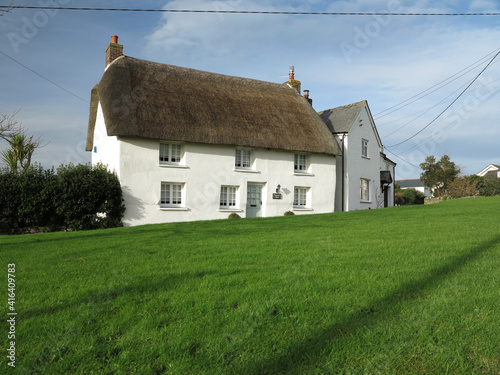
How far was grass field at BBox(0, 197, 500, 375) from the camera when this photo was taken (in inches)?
132

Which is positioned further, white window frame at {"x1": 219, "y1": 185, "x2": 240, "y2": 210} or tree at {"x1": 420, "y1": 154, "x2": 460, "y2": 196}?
tree at {"x1": 420, "y1": 154, "x2": 460, "y2": 196}

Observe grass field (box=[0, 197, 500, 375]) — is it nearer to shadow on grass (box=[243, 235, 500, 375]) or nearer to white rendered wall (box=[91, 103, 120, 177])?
shadow on grass (box=[243, 235, 500, 375])

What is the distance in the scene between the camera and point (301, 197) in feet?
75.7

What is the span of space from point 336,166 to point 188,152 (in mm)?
11168

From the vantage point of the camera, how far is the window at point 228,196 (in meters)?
20.5

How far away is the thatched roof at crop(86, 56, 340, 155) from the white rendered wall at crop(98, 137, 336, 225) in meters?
0.75

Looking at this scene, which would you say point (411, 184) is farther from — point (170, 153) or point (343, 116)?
point (170, 153)

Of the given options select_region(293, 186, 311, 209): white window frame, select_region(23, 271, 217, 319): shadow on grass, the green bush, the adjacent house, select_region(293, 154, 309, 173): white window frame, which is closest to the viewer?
select_region(23, 271, 217, 319): shadow on grass

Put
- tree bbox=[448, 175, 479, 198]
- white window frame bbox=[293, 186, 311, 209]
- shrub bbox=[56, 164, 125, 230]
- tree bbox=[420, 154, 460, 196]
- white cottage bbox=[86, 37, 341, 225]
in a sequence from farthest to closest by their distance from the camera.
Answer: tree bbox=[420, 154, 460, 196]
tree bbox=[448, 175, 479, 198]
white window frame bbox=[293, 186, 311, 209]
white cottage bbox=[86, 37, 341, 225]
shrub bbox=[56, 164, 125, 230]

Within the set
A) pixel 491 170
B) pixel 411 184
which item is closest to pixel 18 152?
pixel 491 170

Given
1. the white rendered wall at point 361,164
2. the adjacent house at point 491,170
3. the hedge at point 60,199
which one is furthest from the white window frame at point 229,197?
the adjacent house at point 491,170

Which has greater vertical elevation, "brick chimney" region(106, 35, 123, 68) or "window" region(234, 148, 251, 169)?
"brick chimney" region(106, 35, 123, 68)

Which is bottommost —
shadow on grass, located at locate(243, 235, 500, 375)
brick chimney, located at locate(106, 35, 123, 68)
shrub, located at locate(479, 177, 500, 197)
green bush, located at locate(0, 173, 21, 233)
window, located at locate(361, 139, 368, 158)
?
shadow on grass, located at locate(243, 235, 500, 375)

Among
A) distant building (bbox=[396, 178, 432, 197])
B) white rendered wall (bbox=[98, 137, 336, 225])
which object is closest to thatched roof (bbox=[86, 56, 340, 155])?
white rendered wall (bbox=[98, 137, 336, 225])
